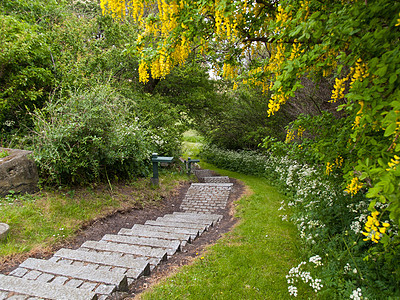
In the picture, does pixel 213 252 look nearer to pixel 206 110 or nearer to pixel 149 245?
pixel 149 245

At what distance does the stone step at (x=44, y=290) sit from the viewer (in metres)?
1.99

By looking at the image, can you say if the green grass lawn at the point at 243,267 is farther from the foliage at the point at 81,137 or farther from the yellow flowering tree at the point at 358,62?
the foliage at the point at 81,137

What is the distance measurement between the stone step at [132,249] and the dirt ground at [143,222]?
0.14 metres

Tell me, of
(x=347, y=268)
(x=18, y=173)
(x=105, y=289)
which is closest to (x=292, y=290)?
(x=347, y=268)

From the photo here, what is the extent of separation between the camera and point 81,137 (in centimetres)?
532

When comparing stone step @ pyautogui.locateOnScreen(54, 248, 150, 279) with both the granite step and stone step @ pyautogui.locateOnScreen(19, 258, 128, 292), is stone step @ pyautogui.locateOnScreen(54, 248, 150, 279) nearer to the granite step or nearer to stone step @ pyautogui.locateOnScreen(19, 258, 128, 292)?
stone step @ pyautogui.locateOnScreen(19, 258, 128, 292)

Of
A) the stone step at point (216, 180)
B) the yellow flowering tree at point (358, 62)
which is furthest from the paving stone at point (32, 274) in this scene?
the stone step at point (216, 180)

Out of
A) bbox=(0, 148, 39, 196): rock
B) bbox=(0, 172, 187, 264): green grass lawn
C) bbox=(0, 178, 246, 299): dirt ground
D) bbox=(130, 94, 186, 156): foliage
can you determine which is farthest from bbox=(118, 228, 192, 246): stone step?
bbox=(130, 94, 186, 156): foliage

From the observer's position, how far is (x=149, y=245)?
359cm

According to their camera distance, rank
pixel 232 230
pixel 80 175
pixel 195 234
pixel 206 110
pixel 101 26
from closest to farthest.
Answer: pixel 195 234 → pixel 232 230 → pixel 80 175 → pixel 101 26 → pixel 206 110

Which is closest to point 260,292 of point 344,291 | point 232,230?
point 344,291

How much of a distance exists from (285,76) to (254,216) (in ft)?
13.8

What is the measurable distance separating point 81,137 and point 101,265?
10.6ft

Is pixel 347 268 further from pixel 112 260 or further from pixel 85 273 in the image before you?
pixel 85 273
